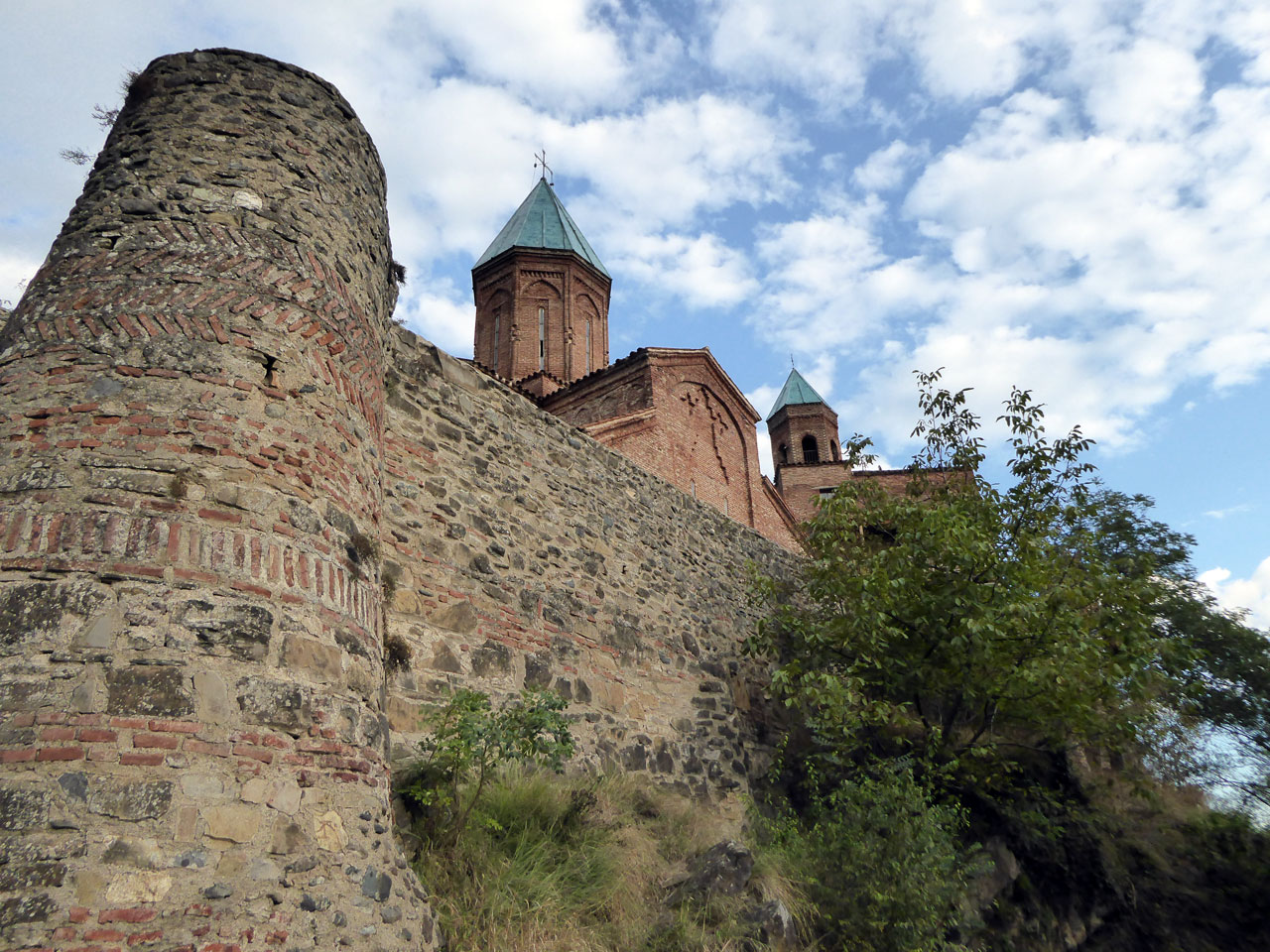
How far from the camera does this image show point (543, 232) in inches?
886

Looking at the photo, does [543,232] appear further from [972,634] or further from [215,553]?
[215,553]

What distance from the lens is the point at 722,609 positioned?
1005cm

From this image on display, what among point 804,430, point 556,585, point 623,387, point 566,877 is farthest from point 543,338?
point 566,877

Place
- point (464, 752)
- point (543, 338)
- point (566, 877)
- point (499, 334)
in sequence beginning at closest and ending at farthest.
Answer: point (464, 752)
point (566, 877)
point (543, 338)
point (499, 334)

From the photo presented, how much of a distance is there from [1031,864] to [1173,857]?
2.37 metres

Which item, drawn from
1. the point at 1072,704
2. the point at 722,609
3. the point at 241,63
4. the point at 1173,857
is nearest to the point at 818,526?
the point at 722,609

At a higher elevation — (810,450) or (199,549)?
(810,450)

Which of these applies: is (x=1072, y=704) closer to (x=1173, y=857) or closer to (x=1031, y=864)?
(x=1031, y=864)

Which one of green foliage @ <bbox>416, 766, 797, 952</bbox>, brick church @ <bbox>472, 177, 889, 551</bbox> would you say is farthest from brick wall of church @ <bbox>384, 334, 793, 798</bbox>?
brick church @ <bbox>472, 177, 889, 551</bbox>

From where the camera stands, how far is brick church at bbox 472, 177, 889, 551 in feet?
51.3

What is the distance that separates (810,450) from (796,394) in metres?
2.48

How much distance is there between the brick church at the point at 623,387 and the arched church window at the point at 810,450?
0.04 m

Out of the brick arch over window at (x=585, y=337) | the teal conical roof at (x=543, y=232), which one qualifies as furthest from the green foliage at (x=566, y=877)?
the teal conical roof at (x=543, y=232)

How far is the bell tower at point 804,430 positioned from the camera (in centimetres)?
2948
